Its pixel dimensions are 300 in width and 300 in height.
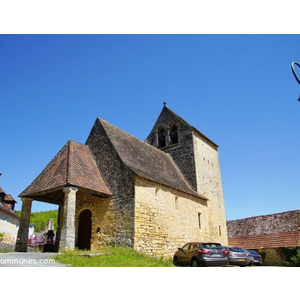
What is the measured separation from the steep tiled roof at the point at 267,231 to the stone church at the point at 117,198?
25.2ft

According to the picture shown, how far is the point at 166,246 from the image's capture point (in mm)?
13984

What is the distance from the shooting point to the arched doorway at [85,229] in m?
14.2

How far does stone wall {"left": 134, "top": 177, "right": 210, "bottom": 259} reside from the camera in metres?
12.8

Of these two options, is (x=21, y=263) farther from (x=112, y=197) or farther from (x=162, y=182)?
(x=162, y=182)

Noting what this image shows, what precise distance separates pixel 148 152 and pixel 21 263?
11376mm

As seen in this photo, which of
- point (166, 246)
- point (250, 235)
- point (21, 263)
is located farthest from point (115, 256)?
point (250, 235)

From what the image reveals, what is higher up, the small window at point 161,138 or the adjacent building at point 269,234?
the small window at point 161,138

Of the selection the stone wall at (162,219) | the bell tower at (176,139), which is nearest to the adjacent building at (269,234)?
the stone wall at (162,219)

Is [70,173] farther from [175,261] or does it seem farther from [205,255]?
[205,255]

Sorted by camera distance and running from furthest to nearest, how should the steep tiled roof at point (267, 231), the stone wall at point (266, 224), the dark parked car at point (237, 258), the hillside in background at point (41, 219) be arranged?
the hillside in background at point (41, 219), the stone wall at point (266, 224), the steep tiled roof at point (267, 231), the dark parked car at point (237, 258)

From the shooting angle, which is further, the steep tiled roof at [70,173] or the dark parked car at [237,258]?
the dark parked car at [237,258]

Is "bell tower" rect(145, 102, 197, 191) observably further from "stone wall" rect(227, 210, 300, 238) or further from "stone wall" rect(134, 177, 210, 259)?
"stone wall" rect(227, 210, 300, 238)

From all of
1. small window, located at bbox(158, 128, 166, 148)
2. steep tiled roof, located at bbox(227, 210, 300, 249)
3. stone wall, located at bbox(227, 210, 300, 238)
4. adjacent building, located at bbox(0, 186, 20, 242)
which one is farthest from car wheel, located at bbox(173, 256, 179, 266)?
adjacent building, located at bbox(0, 186, 20, 242)

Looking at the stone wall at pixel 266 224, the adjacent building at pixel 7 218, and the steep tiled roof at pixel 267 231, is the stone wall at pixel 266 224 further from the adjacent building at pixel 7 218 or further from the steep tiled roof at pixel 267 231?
the adjacent building at pixel 7 218
